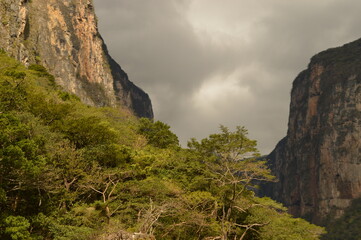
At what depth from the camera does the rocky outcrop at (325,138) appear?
124 m

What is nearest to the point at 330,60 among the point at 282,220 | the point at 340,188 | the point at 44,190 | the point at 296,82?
the point at 296,82

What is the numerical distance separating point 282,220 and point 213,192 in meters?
6.51

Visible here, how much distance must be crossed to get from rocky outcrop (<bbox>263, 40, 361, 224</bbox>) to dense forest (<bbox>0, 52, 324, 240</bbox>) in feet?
346

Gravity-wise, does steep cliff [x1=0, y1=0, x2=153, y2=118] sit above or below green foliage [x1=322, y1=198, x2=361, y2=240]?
above

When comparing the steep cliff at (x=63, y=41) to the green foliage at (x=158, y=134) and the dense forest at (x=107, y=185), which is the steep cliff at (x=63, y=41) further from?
the dense forest at (x=107, y=185)

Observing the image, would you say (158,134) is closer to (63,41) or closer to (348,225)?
(63,41)

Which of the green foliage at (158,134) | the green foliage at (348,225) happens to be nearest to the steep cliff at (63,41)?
the green foliage at (158,134)

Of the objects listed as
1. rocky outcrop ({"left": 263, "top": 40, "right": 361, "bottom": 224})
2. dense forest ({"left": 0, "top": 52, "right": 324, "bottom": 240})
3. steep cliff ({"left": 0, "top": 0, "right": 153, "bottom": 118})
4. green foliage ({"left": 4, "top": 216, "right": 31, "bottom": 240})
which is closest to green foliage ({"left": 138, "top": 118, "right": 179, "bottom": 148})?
dense forest ({"left": 0, "top": 52, "right": 324, "bottom": 240})

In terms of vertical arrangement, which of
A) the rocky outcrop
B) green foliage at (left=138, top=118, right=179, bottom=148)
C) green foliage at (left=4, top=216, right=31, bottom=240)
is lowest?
green foliage at (left=4, top=216, right=31, bottom=240)

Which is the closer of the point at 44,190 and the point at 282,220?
the point at 44,190

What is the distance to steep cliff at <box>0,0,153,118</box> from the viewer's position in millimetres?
66875

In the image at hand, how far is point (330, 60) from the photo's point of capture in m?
151

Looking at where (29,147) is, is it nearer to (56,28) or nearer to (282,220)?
(282,220)

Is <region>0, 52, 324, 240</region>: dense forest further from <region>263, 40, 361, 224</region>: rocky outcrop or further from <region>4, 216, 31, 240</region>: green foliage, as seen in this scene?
<region>263, 40, 361, 224</region>: rocky outcrop
